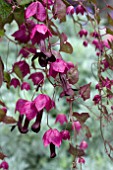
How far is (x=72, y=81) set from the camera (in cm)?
74

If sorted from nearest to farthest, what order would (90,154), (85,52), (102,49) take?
(102,49) < (90,154) < (85,52)


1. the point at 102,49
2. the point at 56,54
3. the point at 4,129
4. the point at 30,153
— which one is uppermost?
the point at 56,54

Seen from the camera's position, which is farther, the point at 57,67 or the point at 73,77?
the point at 73,77

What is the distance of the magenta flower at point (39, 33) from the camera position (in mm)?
642

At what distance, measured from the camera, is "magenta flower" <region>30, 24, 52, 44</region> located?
0.64 metres

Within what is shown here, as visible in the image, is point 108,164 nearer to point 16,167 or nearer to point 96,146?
point 96,146

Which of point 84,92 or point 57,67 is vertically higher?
point 57,67

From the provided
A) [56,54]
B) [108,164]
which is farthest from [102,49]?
[108,164]

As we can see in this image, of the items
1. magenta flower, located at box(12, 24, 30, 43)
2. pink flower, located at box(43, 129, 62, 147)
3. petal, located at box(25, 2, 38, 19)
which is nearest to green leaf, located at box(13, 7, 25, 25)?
magenta flower, located at box(12, 24, 30, 43)

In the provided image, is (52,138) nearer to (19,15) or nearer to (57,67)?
(57,67)

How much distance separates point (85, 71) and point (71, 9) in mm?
1675

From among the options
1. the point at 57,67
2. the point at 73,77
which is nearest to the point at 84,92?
the point at 73,77

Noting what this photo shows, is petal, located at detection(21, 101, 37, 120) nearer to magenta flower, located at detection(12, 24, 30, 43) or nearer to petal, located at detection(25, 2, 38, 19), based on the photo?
petal, located at detection(25, 2, 38, 19)

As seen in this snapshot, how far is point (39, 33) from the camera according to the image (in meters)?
0.66
